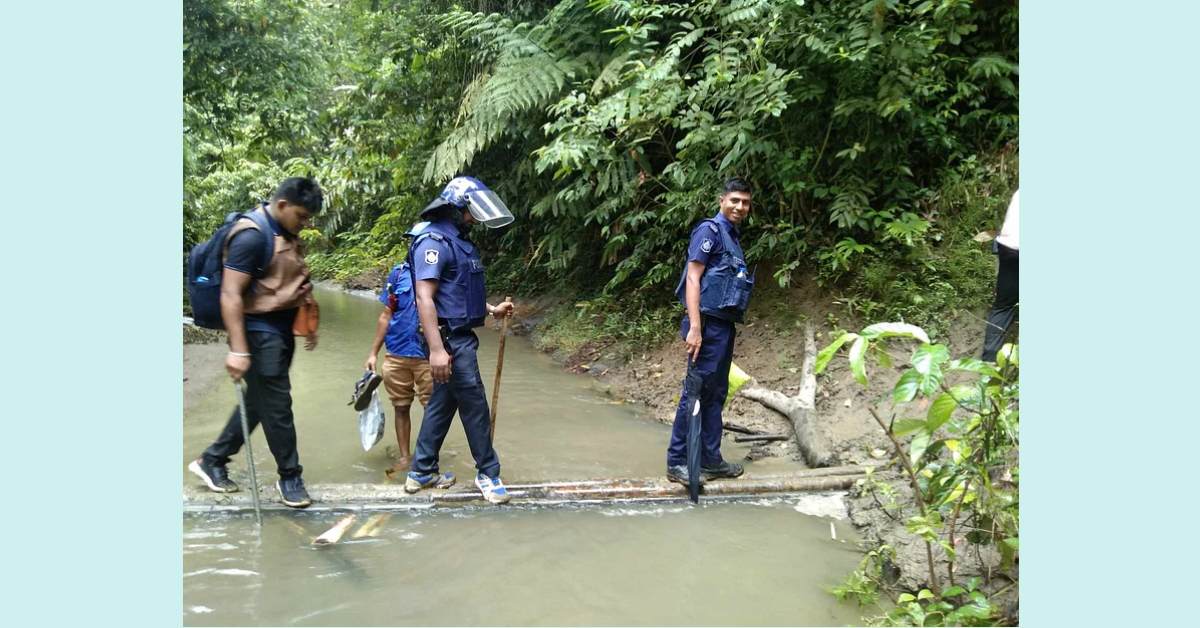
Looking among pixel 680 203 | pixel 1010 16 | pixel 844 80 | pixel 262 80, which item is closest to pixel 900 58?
pixel 844 80

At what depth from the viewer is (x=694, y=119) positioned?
23.2 feet

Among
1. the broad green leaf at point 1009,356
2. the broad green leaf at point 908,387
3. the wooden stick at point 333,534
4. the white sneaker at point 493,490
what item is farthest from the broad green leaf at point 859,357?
the wooden stick at point 333,534

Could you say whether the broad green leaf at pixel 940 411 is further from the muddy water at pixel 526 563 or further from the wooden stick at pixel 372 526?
the wooden stick at pixel 372 526

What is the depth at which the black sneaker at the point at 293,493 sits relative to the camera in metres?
4.02

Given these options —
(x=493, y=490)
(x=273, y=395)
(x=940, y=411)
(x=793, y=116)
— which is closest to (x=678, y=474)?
(x=493, y=490)

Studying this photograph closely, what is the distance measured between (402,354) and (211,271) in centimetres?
135

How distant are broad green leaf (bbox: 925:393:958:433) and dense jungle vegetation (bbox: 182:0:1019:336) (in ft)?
10.4

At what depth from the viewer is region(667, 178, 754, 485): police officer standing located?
172 inches

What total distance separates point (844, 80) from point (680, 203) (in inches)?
72.4

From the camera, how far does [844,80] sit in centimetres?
624

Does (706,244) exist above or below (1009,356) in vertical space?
above

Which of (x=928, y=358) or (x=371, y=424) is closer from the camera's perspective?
(x=928, y=358)

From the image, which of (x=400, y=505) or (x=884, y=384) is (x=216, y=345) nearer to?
(x=400, y=505)

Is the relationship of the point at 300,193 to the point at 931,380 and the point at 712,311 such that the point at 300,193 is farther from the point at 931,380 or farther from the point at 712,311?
the point at 931,380
